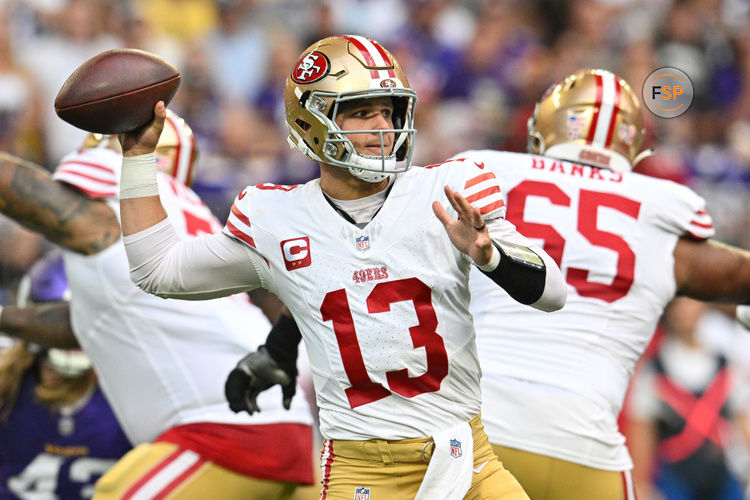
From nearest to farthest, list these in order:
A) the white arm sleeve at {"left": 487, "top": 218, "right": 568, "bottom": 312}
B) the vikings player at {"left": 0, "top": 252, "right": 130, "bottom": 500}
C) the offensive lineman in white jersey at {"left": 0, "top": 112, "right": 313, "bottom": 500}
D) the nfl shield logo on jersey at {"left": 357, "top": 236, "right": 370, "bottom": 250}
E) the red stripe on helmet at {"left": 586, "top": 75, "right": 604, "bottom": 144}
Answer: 1. the white arm sleeve at {"left": 487, "top": 218, "right": 568, "bottom": 312}
2. the nfl shield logo on jersey at {"left": 357, "top": 236, "right": 370, "bottom": 250}
3. the offensive lineman in white jersey at {"left": 0, "top": 112, "right": 313, "bottom": 500}
4. the red stripe on helmet at {"left": 586, "top": 75, "right": 604, "bottom": 144}
5. the vikings player at {"left": 0, "top": 252, "right": 130, "bottom": 500}

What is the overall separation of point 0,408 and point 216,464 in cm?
165

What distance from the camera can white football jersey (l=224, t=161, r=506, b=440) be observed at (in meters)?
3.07

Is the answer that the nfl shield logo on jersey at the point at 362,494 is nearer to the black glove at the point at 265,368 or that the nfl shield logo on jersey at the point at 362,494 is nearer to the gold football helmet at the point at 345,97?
the black glove at the point at 265,368

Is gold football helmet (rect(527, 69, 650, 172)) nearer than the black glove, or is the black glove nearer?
the black glove

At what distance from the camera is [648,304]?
3.91 metres

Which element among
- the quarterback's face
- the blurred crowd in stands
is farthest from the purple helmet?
the blurred crowd in stands

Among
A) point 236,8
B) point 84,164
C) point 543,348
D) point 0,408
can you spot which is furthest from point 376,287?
point 236,8

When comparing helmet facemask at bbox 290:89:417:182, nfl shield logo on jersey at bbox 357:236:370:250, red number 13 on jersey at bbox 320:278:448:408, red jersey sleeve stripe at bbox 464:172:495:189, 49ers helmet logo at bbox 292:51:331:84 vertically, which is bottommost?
red number 13 on jersey at bbox 320:278:448:408

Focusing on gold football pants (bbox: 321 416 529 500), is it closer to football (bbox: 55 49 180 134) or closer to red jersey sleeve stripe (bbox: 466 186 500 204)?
red jersey sleeve stripe (bbox: 466 186 500 204)

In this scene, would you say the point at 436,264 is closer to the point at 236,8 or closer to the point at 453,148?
the point at 453,148

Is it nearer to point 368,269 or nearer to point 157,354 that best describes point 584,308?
point 368,269

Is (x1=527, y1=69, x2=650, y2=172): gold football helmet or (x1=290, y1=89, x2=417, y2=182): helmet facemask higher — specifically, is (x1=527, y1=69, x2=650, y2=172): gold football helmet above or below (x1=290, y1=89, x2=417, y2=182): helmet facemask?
below

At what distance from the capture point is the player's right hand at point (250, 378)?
3713 mm

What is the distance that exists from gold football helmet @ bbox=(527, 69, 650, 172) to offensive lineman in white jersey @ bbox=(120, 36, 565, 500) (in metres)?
1.12
